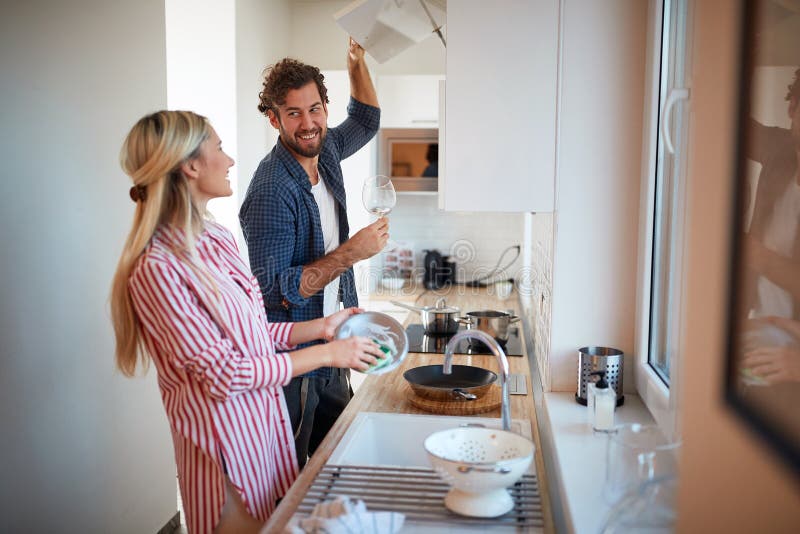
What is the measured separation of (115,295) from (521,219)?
3792 mm

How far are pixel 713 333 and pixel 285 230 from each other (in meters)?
1.69

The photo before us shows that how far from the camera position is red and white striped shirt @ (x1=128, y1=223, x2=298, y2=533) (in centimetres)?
142

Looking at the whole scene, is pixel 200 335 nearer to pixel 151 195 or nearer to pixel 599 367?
pixel 151 195

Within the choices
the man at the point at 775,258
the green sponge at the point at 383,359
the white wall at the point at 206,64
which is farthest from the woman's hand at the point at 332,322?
the white wall at the point at 206,64

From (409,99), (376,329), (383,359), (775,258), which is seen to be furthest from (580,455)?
(409,99)

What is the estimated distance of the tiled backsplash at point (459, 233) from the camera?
5039 millimetres

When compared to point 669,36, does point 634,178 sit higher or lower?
lower

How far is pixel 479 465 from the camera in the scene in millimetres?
1201

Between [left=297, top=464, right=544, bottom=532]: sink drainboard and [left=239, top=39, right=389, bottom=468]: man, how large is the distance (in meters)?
0.82

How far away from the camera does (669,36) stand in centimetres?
170

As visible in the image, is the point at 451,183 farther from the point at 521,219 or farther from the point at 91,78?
the point at 521,219

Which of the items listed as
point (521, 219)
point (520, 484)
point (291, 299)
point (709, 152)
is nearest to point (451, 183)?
point (291, 299)

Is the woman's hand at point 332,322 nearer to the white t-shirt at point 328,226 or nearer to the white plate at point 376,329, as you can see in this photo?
the white plate at point 376,329

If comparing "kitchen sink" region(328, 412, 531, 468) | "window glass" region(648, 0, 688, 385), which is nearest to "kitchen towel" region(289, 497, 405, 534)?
"kitchen sink" region(328, 412, 531, 468)
